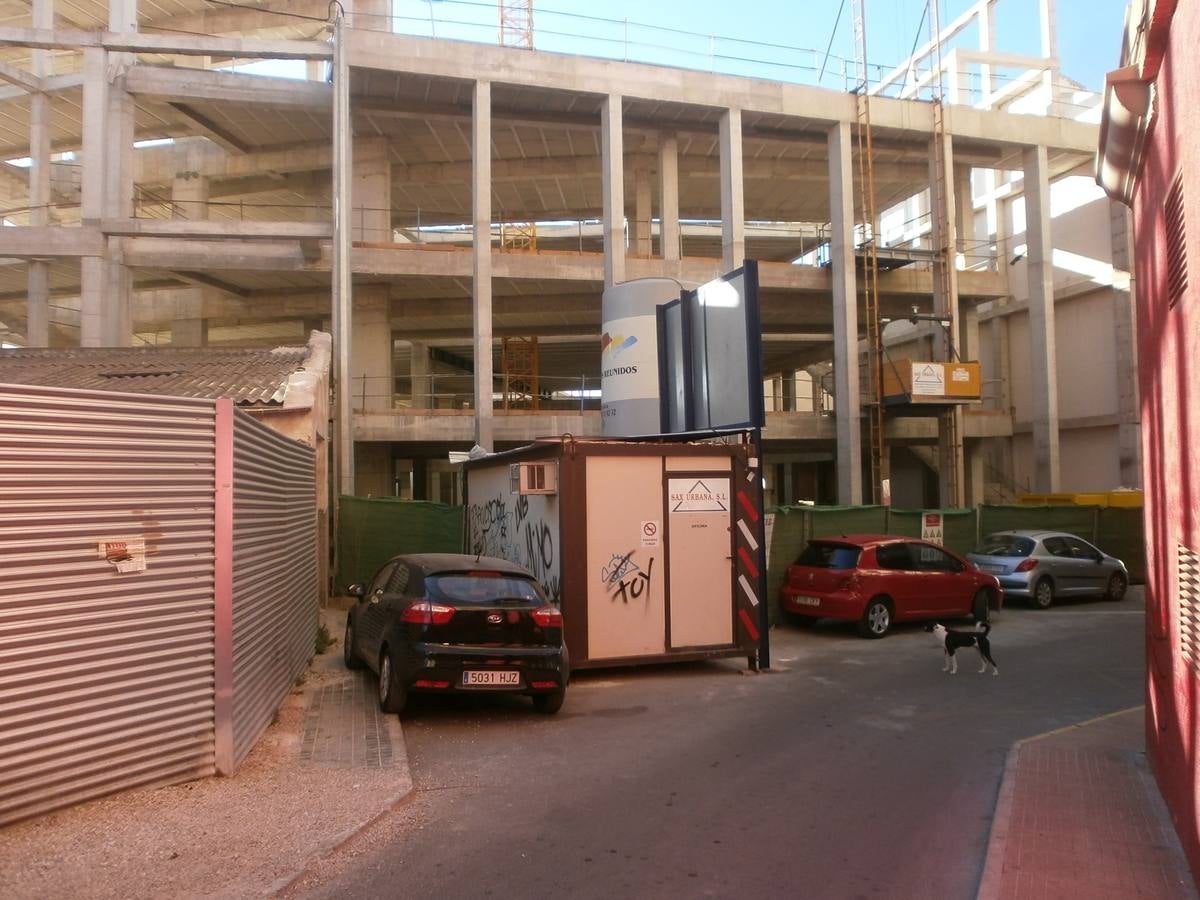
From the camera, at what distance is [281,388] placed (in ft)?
44.2

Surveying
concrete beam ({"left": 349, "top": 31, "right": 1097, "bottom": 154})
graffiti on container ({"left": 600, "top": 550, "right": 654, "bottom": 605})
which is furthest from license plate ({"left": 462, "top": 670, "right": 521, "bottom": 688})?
concrete beam ({"left": 349, "top": 31, "right": 1097, "bottom": 154})

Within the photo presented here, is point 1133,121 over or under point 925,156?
under

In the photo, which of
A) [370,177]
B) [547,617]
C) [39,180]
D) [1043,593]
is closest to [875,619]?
[1043,593]

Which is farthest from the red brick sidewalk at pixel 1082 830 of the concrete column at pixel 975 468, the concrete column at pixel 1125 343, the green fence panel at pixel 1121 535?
Result: the concrete column at pixel 975 468

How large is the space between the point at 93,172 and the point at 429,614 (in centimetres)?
2206

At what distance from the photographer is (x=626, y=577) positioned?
35.7 feet

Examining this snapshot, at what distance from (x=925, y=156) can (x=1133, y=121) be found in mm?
28249

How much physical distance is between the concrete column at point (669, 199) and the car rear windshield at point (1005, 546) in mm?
12982

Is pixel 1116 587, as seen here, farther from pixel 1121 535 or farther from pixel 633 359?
pixel 633 359

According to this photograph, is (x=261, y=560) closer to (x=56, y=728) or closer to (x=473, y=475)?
(x=56, y=728)

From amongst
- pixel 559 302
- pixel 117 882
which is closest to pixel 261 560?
pixel 117 882

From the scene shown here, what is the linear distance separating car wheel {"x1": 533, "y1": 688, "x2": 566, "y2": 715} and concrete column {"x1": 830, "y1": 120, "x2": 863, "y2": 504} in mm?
20391

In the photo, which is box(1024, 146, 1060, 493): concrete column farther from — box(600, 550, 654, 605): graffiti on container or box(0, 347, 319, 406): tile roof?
box(600, 550, 654, 605): graffiti on container

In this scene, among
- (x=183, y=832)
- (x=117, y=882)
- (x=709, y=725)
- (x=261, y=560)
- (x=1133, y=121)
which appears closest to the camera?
(x=117, y=882)
